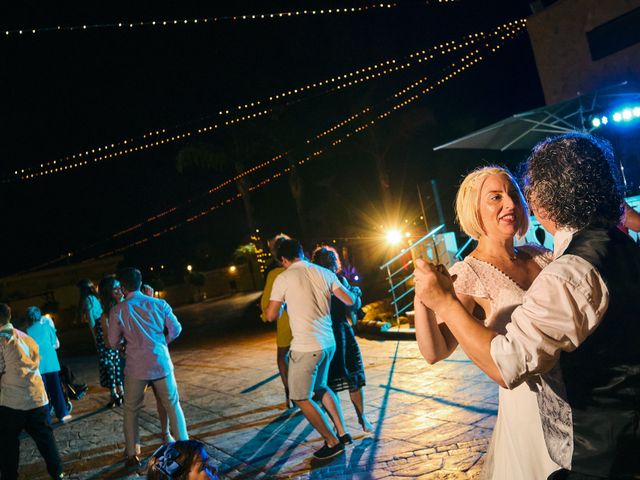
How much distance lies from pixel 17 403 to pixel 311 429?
278 cm

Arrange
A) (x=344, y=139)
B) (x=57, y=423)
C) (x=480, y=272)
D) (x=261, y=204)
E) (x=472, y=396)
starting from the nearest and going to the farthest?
(x=480, y=272), (x=472, y=396), (x=57, y=423), (x=344, y=139), (x=261, y=204)

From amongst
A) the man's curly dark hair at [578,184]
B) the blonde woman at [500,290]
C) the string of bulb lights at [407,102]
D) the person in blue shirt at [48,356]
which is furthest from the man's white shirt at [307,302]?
the string of bulb lights at [407,102]

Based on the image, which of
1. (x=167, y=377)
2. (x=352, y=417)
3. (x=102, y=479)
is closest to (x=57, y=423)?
(x=102, y=479)

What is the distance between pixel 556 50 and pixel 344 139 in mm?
10256

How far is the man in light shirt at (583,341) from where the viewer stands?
1.36 meters

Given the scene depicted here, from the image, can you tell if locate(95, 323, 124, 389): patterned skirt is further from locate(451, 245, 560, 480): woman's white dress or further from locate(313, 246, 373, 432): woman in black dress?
locate(451, 245, 560, 480): woman's white dress

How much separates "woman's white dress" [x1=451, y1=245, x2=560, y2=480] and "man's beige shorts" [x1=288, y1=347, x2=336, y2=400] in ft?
8.34

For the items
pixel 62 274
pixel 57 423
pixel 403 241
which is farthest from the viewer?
pixel 62 274

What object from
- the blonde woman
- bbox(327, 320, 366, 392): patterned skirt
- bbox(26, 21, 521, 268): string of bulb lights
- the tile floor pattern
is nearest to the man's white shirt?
bbox(327, 320, 366, 392): patterned skirt

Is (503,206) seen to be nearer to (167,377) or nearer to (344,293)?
(344,293)

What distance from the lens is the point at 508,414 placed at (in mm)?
1840

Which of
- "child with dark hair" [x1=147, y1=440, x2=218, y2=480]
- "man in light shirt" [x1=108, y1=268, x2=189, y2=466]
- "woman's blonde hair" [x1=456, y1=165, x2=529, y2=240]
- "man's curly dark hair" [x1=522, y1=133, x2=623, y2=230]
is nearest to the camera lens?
"man's curly dark hair" [x1=522, y1=133, x2=623, y2=230]

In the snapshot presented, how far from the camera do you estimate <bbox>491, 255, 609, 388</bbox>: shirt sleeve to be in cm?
134

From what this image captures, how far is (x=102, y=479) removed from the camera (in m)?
4.89
